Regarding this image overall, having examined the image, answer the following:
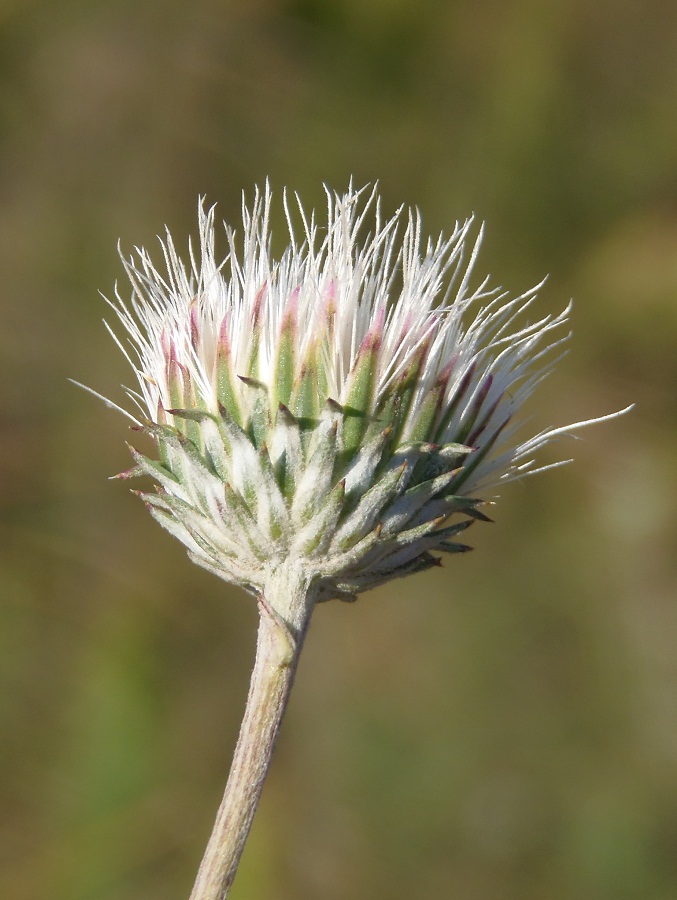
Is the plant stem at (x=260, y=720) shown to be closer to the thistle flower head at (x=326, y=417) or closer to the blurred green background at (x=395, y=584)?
the thistle flower head at (x=326, y=417)

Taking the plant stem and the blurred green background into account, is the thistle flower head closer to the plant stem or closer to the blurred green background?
the plant stem

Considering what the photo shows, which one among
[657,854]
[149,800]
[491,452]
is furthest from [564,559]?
[491,452]

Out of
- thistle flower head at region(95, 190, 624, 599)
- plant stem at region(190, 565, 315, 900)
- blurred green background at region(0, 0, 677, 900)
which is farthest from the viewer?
blurred green background at region(0, 0, 677, 900)

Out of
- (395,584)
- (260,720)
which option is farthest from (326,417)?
(395,584)

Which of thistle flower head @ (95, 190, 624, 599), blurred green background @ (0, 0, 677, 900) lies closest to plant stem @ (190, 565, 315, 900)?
thistle flower head @ (95, 190, 624, 599)

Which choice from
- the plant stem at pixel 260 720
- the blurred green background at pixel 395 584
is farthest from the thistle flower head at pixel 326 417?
the blurred green background at pixel 395 584

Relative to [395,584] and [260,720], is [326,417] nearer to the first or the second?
[260,720]
